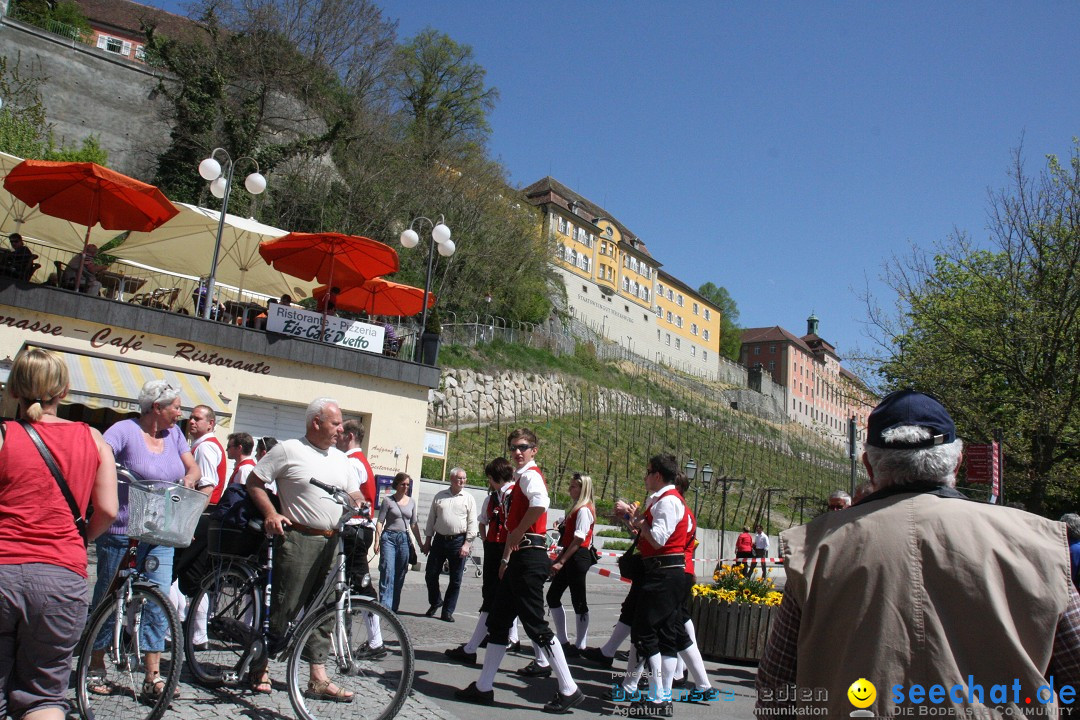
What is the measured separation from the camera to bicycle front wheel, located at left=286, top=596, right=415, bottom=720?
15.9 ft

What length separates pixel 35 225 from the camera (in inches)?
749

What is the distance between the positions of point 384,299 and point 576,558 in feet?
44.9

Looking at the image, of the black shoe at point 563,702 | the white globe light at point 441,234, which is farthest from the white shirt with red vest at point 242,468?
the white globe light at point 441,234

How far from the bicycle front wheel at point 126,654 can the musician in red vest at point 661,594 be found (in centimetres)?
318

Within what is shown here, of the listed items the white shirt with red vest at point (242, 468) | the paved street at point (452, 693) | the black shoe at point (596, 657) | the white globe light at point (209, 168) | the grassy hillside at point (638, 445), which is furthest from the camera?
the grassy hillside at point (638, 445)

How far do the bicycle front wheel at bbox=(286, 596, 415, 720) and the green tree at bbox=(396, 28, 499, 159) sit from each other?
154 ft

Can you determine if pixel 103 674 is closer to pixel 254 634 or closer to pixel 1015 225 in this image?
pixel 254 634

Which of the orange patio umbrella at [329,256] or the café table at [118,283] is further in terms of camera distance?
the orange patio umbrella at [329,256]

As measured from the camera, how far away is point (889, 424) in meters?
2.44

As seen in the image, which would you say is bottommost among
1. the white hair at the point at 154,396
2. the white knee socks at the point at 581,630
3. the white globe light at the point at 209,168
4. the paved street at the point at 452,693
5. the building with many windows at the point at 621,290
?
the paved street at the point at 452,693

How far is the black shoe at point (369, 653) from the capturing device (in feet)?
16.2

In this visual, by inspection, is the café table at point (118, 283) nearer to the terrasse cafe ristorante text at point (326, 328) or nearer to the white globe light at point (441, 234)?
the terrasse cafe ristorante text at point (326, 328)

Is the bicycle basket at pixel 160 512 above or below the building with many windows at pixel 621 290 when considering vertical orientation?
below

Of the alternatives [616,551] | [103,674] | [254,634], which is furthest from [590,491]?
[616,551]
